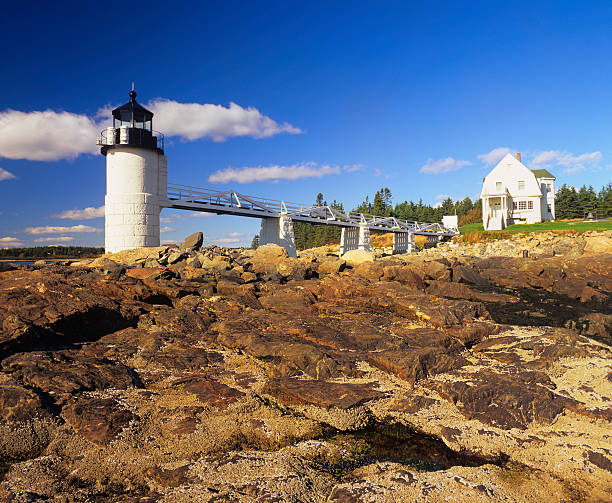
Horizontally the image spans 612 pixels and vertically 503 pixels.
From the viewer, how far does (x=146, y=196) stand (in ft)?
91.8

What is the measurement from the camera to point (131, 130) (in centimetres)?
2814

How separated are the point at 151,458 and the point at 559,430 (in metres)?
6.15

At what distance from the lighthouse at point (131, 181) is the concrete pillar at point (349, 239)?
25.5 metres

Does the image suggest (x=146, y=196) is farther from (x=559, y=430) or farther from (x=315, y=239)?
(x=315, y=239)

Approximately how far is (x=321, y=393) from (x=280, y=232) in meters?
30.0

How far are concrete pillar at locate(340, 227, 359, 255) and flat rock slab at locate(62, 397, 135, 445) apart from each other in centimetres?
4306

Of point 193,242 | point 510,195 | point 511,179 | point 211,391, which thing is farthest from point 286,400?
point 511,179

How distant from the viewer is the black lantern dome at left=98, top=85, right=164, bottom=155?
28062 millimetres

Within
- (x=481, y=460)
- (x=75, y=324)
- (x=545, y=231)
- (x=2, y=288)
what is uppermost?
(x=545, y=231)

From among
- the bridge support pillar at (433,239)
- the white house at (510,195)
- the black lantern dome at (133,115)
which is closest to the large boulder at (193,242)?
the black lantern dome at (133,115)

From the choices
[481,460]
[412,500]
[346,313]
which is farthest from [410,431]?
[346,313]

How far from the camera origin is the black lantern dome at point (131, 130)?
2806 cm

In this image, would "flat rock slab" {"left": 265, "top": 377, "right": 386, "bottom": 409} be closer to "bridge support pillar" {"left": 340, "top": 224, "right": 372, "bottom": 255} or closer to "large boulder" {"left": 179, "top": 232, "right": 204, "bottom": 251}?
"large boulder" {"left": 179, "top": 232, "right": 204, "bottom": 251}

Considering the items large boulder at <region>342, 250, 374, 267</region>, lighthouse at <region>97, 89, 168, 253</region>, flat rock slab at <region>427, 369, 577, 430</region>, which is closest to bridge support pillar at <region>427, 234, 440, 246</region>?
large boulder at <region>342, 250, 374, 267</region>
